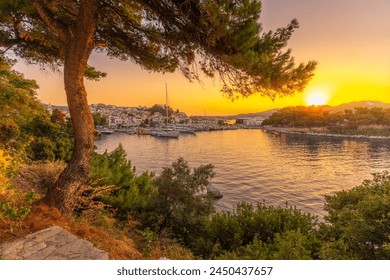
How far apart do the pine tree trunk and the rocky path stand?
83 centimetres

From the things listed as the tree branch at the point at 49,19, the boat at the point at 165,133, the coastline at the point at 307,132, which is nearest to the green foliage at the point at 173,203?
the tree branch at the point at 49,19

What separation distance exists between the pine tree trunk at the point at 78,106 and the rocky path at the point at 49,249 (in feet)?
2.72

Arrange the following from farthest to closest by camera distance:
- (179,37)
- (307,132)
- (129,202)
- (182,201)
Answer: (307,132) → (129,202) → (182,201) → (179,37)

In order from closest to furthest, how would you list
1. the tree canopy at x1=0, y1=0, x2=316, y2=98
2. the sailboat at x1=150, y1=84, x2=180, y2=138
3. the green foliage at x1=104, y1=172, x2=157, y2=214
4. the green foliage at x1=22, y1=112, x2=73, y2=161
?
the tree canopy at x1=0, y1=0, x2=316, y2=98 < the green foliage at x1=104, y1=172, x2=157, y2=214 < the green foliage at x1=22, y1=112, x2=73, y2=161 < the sailboat at x1=150, y1=84, x2=180, y2=138

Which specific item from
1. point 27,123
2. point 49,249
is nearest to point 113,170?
point 27,123

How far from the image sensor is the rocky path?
2.03 meters

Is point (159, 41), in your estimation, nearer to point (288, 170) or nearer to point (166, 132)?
point (288, 170)

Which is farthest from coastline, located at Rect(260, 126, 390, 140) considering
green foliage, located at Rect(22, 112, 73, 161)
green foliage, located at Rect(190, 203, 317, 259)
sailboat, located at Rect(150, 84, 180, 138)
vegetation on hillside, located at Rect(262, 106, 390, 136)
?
green foliage, located at Rect(22, 112, 73, 161)

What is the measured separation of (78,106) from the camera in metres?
3.10

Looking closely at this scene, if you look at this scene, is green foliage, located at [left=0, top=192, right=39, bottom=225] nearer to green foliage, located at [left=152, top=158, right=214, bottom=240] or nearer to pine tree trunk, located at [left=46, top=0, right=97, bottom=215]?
pine tree trunk, located at [left=46, top=0, right=97, bottom=215]

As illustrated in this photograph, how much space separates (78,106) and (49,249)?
1.77m

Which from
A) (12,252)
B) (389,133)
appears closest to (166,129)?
(389,133)

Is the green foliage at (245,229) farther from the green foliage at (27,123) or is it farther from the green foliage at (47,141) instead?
the green foliage at (47,141)

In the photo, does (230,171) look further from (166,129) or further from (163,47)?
(166,129)
